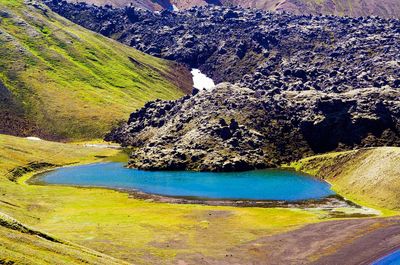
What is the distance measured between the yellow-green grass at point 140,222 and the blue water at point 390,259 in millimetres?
24999

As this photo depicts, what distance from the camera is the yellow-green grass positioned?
102625mm

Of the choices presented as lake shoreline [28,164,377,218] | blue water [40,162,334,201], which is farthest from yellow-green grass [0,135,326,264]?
blue water [40,162,334,201]

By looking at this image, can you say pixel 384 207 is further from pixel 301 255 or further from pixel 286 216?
pixel 301 255

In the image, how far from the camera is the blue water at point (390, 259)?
96938 mm

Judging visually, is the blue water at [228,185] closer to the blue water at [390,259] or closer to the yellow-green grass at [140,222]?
the yellow-green grass at [140,222]

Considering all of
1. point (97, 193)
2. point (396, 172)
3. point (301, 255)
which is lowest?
point (97, 193)

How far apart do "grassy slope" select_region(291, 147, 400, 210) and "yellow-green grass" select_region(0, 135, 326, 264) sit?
2541 cm

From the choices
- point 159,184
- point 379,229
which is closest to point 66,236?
point 379,229

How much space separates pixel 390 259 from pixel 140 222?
5504cm

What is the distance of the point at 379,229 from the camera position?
118 metres

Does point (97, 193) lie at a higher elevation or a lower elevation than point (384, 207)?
lower

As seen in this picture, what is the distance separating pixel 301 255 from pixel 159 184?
93394mm

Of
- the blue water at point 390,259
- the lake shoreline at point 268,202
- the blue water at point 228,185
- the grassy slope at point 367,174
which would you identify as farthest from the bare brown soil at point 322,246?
the blue water at point 228,185

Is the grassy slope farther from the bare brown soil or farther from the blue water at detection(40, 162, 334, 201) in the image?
the bare brown soil
